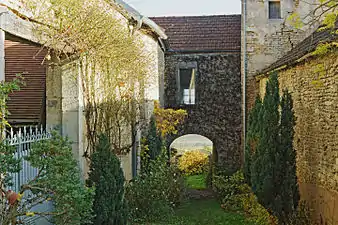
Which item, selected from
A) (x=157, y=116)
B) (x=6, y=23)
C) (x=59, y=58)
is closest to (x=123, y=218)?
(x=59, y=58)

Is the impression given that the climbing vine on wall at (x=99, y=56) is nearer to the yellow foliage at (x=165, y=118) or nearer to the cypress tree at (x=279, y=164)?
the yellow foliage at (x=165, y=118)

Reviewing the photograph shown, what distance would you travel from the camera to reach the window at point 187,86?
1756 cm

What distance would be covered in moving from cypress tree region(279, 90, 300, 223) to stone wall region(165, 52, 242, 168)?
7.59m

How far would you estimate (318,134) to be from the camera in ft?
29.4

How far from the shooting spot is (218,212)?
12492 mm

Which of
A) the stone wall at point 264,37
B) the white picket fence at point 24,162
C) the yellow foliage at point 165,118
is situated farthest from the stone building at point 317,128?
the stone wall at point 264,37

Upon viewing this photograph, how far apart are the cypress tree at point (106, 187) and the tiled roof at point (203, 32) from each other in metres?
→ 9.62

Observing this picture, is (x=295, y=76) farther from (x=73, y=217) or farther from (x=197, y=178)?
(x=197, y=178)

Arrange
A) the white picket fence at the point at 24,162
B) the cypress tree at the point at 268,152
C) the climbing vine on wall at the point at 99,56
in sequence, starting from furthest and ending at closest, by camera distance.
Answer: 1. the cypress tree at the point at 268,152
2. the climbing vine on wall at the point at 99,56
3. the white picket fence at the point at 24,162

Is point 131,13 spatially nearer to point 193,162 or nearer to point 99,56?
point 99,56

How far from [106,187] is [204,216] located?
4.75m

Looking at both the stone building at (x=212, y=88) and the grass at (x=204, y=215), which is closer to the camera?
the grass at (x=204, y=215)

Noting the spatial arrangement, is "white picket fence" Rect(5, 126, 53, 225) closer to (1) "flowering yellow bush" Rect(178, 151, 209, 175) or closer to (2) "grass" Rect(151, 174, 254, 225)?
(2) "grass" Rect(151, 174, 254, 225)

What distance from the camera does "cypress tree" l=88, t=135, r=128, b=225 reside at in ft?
25.3
